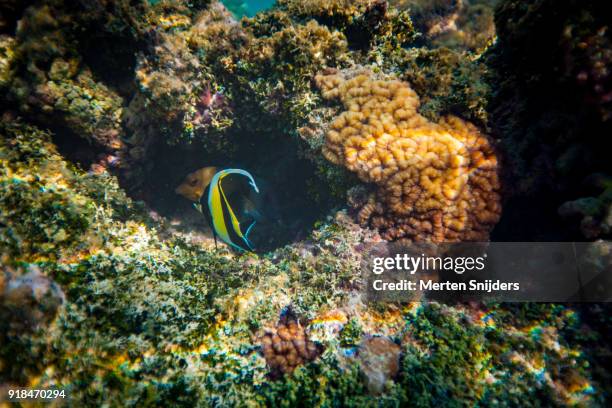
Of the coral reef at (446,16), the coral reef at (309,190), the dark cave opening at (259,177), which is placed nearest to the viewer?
the coral reef at (309,190)

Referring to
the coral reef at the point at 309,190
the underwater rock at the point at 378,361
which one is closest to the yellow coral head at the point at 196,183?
the coral reef at the point at 309,190

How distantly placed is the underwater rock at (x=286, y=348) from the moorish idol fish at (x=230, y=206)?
0.80 metres

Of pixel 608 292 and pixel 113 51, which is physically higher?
pixel 113 51

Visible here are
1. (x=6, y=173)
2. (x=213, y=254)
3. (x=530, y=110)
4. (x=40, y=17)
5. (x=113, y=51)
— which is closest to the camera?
(x=6, y=173)

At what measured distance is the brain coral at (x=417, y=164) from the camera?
9.97ft

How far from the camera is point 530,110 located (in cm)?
300

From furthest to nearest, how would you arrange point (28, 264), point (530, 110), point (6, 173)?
1. point (530, 110)
2. point (6, 173)
3. point (28, 264)

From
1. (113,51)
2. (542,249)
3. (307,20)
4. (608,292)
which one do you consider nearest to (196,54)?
(113,51)

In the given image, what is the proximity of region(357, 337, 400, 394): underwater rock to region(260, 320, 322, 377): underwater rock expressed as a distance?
366 mm

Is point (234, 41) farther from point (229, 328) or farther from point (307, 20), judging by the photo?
point (229, 328)

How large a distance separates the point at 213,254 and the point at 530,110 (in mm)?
3684

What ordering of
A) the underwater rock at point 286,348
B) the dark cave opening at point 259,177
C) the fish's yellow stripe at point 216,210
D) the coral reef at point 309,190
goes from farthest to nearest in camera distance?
the dark cave opening at point 259,177 → the fish's yellow stripe at point 216,210 → the underwater rock at point 286,348 → the coral reef at point 309,190

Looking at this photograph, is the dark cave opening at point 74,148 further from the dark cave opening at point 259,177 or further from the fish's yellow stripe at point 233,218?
the fish's yellow stripe at point 233,218

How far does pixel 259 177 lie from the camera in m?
4.67
